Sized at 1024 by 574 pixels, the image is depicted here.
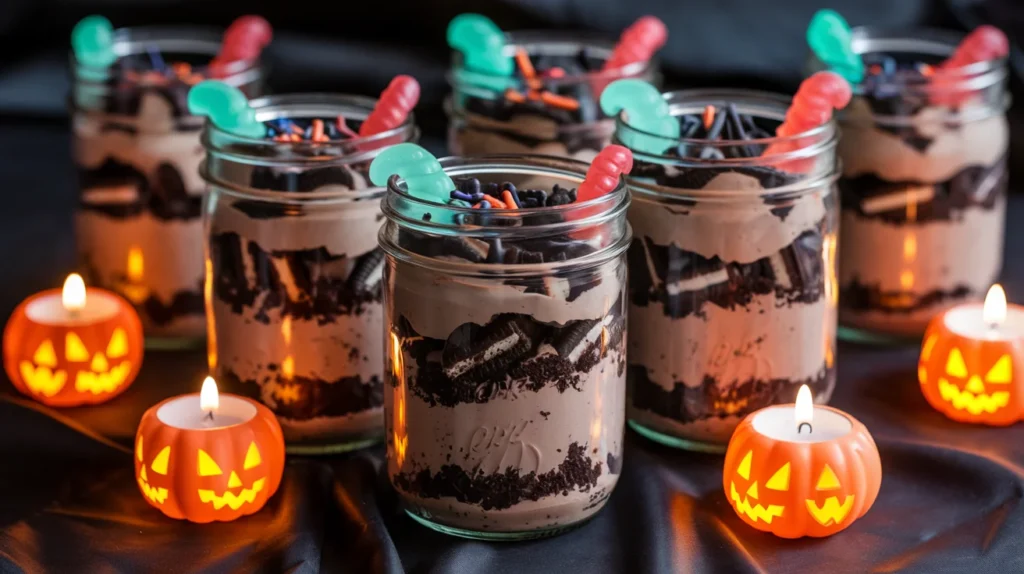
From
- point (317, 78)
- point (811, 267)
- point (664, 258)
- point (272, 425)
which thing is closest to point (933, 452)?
point (811, 267)

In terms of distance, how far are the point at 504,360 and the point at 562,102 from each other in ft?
1.56

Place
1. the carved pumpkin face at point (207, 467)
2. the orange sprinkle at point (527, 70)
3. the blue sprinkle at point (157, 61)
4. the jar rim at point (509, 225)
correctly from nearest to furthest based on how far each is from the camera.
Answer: the jar rim at point (509, 225) → the carved pumpkin face at point (207, 467) → the orange sprinkle at point (527, 70) → the blue sprinkle at point (157, 61)

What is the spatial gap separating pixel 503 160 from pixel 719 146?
0.21m

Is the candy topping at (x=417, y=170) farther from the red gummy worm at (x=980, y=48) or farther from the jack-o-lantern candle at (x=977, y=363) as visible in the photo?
the red gummy worm at (x=980, y=48)

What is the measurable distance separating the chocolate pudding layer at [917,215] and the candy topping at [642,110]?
33 centimetres

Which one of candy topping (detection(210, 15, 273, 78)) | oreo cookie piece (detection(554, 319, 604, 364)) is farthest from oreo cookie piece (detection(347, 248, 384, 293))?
candy topping (detection(210, 15, 273, 78))

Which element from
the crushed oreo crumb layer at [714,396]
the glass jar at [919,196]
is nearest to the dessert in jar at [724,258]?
the crushed oreo crumb layer at [714,396]

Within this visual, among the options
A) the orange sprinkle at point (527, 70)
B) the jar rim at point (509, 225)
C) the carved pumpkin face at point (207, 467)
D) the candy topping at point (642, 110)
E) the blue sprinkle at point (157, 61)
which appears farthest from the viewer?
the blue sprinkle at point (157, 61)

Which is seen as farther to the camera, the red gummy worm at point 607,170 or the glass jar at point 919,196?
the glass jar at point 919,196

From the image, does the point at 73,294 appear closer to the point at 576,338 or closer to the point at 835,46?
the point at 576,338

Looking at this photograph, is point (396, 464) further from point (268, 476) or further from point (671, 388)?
point (671, 388)

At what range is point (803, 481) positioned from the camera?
1204 millimetres

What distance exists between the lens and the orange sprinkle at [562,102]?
1542 mm

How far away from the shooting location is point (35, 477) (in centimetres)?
135
